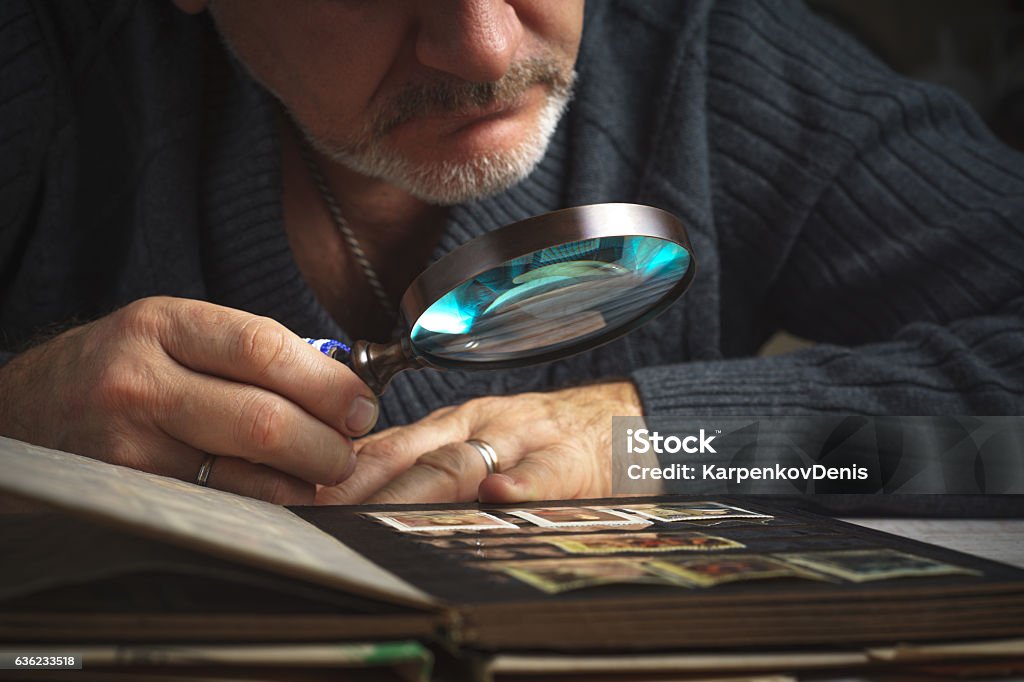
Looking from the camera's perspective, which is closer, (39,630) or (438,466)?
(39,630)

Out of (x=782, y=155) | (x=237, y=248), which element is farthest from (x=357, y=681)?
(x=782, y=155)

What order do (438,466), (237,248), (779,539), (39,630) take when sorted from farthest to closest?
(237,248)
(438,466)
(779,539)
(39,630)

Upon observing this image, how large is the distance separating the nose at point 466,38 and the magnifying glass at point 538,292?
1.33ft

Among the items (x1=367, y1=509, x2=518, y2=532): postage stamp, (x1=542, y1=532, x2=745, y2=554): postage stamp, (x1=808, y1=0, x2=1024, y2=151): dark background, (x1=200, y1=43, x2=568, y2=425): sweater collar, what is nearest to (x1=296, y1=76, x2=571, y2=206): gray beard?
(x1=200, y1=43, x2=568, y2=425): sweater collar

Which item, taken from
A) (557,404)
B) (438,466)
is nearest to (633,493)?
(557,404)

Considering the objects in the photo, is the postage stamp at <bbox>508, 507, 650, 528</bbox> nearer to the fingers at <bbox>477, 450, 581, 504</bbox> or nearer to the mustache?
the fingers at <bbox>477, 450, 581, 504</bbox>

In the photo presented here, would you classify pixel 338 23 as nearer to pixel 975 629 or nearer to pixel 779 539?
pixel 779 539

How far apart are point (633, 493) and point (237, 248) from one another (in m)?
0.81

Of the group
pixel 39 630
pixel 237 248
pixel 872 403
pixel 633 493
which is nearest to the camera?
pixel 39 630

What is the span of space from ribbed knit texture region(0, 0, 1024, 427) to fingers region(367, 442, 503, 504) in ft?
1.14

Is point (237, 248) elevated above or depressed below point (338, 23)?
below

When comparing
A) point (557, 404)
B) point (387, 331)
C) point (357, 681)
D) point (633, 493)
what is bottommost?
point (357, 681)

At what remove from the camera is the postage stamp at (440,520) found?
81 cm

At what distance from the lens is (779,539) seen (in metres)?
0.77
